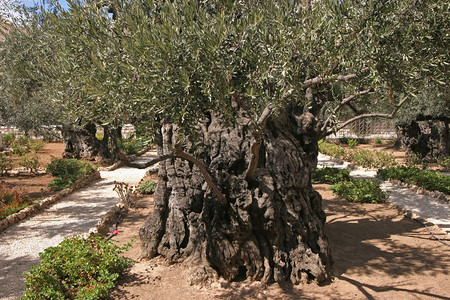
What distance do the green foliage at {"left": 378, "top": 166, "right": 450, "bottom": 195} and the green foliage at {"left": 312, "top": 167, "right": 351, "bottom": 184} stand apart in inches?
65.3

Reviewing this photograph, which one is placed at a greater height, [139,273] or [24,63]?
[24,63]

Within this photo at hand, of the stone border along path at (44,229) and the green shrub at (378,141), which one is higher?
the green shrub at (378,141)

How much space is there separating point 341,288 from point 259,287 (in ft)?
4.47

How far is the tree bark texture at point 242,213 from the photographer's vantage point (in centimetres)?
625

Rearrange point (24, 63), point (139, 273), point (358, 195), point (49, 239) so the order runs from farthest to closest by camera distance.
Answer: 1. point (358, 195)
2. point (24, 63)
3. point (49, 239)
4. point (139, 273)

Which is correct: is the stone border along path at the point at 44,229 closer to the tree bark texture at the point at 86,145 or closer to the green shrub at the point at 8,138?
the tree bark texture at the point at 86,145

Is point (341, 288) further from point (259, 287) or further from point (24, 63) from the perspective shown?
point (24, 63)

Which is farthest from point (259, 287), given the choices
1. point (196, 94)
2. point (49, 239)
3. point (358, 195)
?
point (358, 195)

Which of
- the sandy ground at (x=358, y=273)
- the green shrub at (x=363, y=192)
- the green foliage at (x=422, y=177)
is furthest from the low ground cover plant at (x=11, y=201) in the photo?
the green foliage at (x=422, y=177)

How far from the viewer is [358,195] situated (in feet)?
38.8

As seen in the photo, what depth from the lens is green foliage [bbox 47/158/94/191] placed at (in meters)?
13.3

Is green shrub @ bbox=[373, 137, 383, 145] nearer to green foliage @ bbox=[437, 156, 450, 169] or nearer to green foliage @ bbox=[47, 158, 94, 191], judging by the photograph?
green foliage @ bbox=[437, 156, 450, 169]

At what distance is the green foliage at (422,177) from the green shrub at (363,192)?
1920 mm

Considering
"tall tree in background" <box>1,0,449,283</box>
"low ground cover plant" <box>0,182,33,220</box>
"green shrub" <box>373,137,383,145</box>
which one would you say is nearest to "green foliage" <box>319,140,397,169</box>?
"green shrub" <box>373,137,383,145</box>
